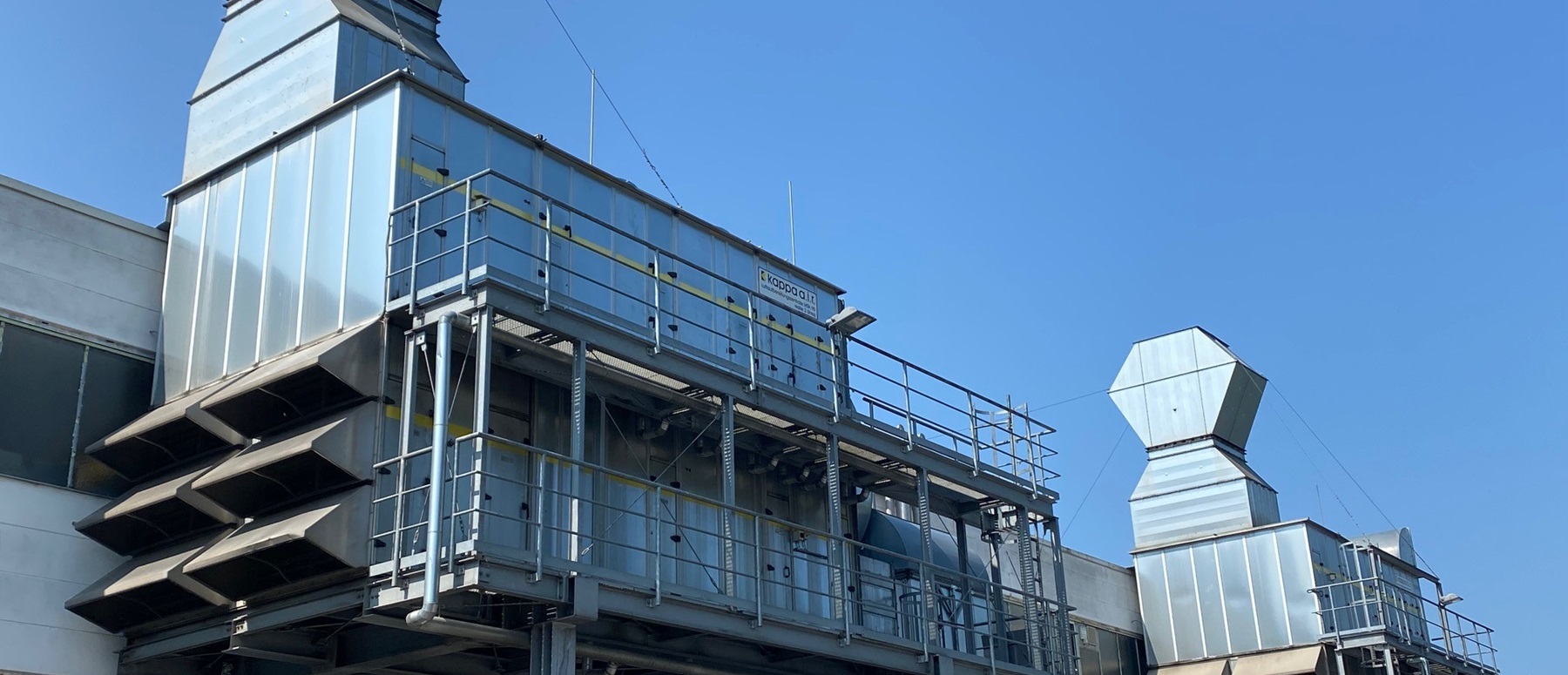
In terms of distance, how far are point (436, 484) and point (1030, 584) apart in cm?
1147

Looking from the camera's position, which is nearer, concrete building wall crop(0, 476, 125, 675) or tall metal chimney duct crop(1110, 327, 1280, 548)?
concrete building wall crop(0, 476, 125, 675)

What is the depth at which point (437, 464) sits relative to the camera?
14.1 m

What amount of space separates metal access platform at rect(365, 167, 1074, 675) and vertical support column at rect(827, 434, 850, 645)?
0.04 meters

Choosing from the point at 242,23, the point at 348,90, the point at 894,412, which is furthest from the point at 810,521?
the point at 242,23

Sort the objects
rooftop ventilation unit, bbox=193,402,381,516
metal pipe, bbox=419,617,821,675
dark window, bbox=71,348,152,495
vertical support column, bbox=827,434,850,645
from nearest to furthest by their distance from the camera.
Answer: metal pipe, bbox=419,617,821,675 < rooftop ventilation unit, bbox=193,402,381,516 < dark window, bbox=71,348,152,495 < vertical support column, bbox=827,434,850,645

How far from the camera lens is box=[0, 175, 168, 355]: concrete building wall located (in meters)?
17.0

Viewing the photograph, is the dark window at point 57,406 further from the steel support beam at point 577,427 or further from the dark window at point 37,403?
the steel support beam at point 577,427

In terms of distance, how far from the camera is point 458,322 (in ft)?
50.3

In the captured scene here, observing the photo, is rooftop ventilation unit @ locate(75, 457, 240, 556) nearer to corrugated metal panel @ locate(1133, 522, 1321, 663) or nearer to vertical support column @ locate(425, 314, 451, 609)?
vertical support column @ locate(425, 314, 451, 609)

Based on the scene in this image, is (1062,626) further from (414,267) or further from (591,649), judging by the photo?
(414,267)

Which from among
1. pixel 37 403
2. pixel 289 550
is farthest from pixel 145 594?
pixel 37 403

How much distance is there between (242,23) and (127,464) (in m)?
6.77

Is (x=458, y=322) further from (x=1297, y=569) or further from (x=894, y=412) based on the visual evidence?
(x=1297, y=569)

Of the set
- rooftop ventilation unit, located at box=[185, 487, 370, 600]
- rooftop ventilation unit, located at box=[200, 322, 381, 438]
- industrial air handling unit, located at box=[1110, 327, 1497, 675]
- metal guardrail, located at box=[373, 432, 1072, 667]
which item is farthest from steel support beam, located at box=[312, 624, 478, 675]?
industrial air handling unit, located at box=[1110, 327, 1497, 675]
